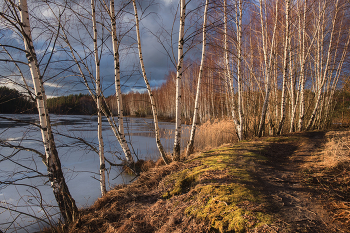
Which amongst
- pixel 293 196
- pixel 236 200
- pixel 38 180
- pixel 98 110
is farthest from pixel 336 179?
pixel 38 180

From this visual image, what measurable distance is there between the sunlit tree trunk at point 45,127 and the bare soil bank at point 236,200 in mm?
317

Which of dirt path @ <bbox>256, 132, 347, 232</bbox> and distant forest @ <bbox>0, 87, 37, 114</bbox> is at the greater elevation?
distant forest @ <bbox>0, 87, 37, 114</bbox>

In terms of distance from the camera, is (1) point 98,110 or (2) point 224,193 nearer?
(2) point 224,193

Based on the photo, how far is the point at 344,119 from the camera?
1274 centimetres

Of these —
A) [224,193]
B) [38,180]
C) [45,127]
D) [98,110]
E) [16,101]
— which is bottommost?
[38,180]

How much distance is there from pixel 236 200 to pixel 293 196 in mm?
722

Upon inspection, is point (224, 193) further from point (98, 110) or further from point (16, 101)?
point (16, 101)

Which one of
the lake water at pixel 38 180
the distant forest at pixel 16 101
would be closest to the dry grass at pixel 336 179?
the lake water at pixel 38 180

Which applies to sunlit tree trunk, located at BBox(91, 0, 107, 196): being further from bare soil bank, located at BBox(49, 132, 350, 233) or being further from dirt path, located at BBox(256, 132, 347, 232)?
dirt path, located at BBox(256, 132, 347, 232)

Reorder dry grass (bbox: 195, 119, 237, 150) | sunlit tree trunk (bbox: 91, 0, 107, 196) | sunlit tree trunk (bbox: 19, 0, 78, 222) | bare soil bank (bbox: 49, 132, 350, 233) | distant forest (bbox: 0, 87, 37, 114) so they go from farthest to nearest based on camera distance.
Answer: dry grass (bbox: 195, 119, 237, 150) → sunlit tree trunk (bbox: 91, 0, 107, 196) → sunlit tree trunk (bbox: 19, 0, 78, 222) → distant forest (bbox: 0, 87, 37, 114) → bare soil bank (bbox: 49, 132, 350, 233)

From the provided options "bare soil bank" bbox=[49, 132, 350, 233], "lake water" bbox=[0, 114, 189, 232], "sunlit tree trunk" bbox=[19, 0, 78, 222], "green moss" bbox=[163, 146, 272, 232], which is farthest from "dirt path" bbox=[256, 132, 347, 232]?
"sunlit tree trunk" bbox=[19, 0, 78, 222]

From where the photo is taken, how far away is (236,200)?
2148 mm

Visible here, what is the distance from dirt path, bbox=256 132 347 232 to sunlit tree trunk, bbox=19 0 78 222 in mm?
2700

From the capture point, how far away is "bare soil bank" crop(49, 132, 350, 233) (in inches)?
70.8
